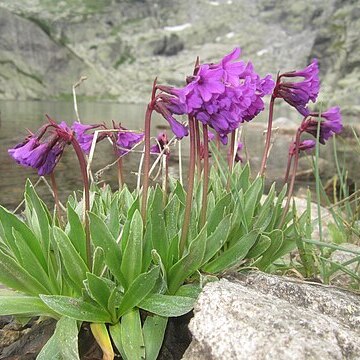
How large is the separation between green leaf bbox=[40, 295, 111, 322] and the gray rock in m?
0.58

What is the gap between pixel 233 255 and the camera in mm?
3359

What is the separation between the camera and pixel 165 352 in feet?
10.1

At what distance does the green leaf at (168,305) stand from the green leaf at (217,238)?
398 millimetres

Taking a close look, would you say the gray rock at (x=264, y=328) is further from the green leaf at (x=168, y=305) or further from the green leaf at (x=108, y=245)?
the green leaf at (x=108, y=245)


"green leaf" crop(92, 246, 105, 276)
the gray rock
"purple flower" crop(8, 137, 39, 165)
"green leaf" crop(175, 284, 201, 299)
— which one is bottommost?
"green leaf" crop(175, 284, 201, 299)

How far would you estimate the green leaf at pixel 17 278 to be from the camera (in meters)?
3.02

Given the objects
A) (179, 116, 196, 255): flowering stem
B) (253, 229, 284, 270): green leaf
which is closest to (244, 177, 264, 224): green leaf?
(253, 229, 284, 270): green leaf

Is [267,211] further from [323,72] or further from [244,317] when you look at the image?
[323,72]

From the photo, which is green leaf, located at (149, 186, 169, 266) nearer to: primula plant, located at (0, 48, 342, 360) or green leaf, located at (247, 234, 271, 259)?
primula plant, located at (0, 48, 342, 360)

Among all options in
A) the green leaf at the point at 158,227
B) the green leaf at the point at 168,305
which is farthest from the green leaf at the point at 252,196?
the green leaf at the point at 168,305

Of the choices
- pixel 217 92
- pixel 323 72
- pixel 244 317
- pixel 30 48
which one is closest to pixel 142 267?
pixel 244 317

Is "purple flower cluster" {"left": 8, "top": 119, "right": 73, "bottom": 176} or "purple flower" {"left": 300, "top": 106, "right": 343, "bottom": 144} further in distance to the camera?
"purple flower" {"left": 300, "top": 106, "right": 343, "bottom": 144}

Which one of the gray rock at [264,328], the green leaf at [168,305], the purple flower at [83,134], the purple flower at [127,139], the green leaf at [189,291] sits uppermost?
the purple flower at [83,134]

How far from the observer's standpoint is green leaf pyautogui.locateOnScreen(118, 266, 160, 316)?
2896 mm
